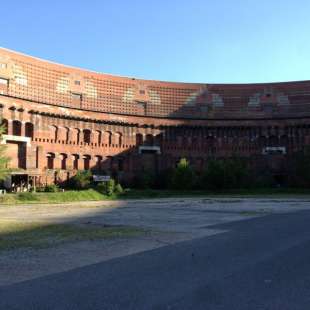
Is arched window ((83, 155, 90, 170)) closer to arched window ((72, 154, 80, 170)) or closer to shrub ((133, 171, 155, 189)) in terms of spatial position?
arched window ((72, 154, 80, 170))

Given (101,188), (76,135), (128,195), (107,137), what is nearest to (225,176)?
(128,195)

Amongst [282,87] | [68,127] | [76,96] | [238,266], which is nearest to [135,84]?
[76,96]

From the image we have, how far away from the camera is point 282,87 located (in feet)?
259

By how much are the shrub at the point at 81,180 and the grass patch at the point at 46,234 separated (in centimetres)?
4219

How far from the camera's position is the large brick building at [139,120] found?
62344 millimetres

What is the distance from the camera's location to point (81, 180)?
60.3 metres

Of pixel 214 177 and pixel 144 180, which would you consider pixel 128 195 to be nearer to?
pixel 144 180

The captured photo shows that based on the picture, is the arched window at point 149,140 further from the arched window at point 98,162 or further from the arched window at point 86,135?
the arched window at point 86,135

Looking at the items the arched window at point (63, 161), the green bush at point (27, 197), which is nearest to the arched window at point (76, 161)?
the arched window at point (63, 161)

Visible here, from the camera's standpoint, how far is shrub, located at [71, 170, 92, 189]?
2367 inches

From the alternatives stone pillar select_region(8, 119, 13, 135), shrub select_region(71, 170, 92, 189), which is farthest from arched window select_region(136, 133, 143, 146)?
stone pillar select_region(8, 119, 13, 135)

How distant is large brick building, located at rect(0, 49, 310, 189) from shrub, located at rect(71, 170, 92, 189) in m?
2.90

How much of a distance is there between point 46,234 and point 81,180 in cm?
4551

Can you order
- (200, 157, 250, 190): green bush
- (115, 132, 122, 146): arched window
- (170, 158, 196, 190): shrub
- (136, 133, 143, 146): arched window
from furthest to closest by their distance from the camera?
(136, 133, 143, 146): arched window < (115, 132, 122, 146): arched window < (170, 158, 196, 190): shrub < (200, 157, 250, 190): green bush
